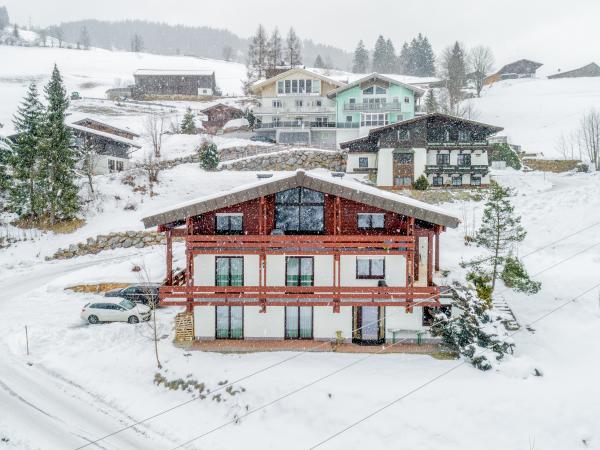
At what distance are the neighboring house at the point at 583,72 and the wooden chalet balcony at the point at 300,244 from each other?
10944cm

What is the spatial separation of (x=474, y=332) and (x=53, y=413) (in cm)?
1594

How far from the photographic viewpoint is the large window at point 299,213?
855 inches

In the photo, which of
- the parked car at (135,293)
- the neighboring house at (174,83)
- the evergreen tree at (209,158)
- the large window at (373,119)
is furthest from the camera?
the neighboring house at (174,83)

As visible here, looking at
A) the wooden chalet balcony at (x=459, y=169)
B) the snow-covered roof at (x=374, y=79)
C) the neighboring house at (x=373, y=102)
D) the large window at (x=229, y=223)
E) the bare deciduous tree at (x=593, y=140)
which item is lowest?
the large window at (x=229, y=223)

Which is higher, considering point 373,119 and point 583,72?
point 583,72

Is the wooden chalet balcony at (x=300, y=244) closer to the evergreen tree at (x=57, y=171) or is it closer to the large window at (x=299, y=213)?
the large window at (x=299, y=213)

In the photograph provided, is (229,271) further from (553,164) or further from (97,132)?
(553,164)

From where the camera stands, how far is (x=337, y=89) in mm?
61594

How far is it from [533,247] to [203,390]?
25236 mm

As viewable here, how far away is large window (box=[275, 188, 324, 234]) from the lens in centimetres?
2172

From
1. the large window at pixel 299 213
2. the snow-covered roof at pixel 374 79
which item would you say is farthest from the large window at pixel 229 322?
the snow-covered roof at pixel 374 79

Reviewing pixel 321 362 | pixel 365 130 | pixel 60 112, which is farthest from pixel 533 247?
pixel 60 112

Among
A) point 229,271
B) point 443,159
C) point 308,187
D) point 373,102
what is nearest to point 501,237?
point 308,187

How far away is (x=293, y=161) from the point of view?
56.3 metres
